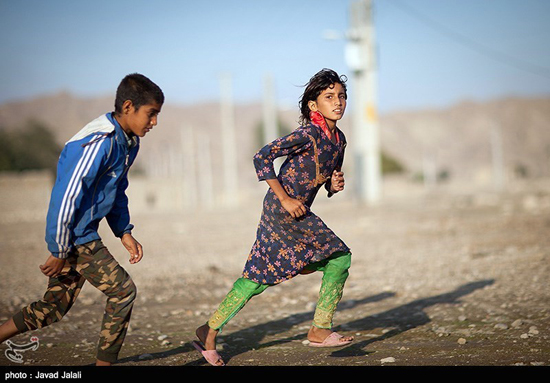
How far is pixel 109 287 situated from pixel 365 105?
22189mm

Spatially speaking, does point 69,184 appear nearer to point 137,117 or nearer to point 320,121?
point 137,117

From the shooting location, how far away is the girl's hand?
402 cm

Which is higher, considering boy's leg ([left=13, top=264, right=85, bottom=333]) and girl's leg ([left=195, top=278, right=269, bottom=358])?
boy's leg ([left=13, top=264, right=85, bottom=333])

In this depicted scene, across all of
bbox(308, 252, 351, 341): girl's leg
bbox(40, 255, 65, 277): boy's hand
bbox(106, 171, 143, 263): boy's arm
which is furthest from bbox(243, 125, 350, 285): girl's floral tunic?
bbox(40, 255, 65, 277): boy's hand

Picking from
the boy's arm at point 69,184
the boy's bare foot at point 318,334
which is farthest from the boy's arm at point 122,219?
the boy's bare foot at point 318,334

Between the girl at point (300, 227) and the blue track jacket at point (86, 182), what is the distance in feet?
2.84

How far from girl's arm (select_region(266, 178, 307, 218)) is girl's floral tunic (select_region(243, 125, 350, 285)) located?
126 mm

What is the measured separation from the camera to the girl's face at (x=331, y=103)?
429 centimetres

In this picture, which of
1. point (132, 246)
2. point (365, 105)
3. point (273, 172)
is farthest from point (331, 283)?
point (365, 105)

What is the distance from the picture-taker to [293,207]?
402 cm

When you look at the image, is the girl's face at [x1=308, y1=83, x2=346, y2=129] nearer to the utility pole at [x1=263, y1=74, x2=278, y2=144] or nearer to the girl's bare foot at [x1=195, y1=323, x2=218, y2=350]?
the girl's bare foot at [x1=195, y1=323, x2=218, y2=350]

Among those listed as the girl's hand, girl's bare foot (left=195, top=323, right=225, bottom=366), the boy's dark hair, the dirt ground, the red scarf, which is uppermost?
the boy's dark hair

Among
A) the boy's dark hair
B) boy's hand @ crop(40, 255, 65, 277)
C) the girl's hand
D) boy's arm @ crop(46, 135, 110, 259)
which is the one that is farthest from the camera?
the girl's hand
